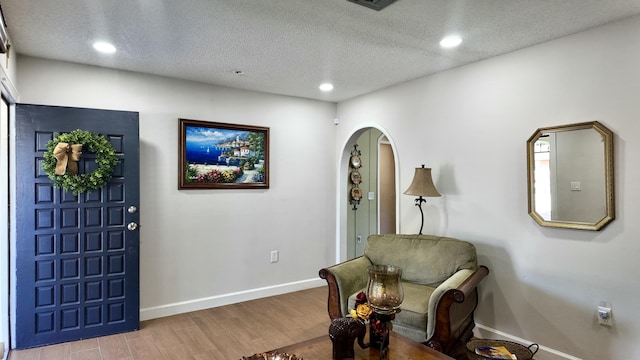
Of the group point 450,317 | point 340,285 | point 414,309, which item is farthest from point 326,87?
point 450,317

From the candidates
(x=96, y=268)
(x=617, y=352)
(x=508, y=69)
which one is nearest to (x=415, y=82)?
(x=508, y=69)

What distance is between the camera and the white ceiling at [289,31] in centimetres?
220

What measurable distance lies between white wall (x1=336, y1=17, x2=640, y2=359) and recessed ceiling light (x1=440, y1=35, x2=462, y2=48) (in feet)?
1.72

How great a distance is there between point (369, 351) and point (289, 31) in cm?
211

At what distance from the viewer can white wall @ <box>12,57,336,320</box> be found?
A: 3.42 metres

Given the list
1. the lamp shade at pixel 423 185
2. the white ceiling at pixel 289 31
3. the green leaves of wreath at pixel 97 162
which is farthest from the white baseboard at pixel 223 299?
the white ceiling at pixel 289 31

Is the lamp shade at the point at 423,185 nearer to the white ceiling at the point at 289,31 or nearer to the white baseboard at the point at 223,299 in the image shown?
the white ceiling at the point at 289,31

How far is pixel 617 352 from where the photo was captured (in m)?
2.38

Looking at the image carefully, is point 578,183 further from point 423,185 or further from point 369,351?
point 369,351

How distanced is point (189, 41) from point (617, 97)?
117 inches

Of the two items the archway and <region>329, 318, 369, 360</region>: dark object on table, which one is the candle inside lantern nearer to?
<region>329, 318, 369, 360</region>: dark object on table

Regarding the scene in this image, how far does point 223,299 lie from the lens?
3.99 metres

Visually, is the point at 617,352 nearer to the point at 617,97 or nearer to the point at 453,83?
the point at 617,97

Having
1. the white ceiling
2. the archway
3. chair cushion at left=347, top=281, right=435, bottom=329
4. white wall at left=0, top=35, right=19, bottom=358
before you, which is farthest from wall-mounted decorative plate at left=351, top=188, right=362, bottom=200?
white wall at left=0, top=35, right=19, bottom=358
